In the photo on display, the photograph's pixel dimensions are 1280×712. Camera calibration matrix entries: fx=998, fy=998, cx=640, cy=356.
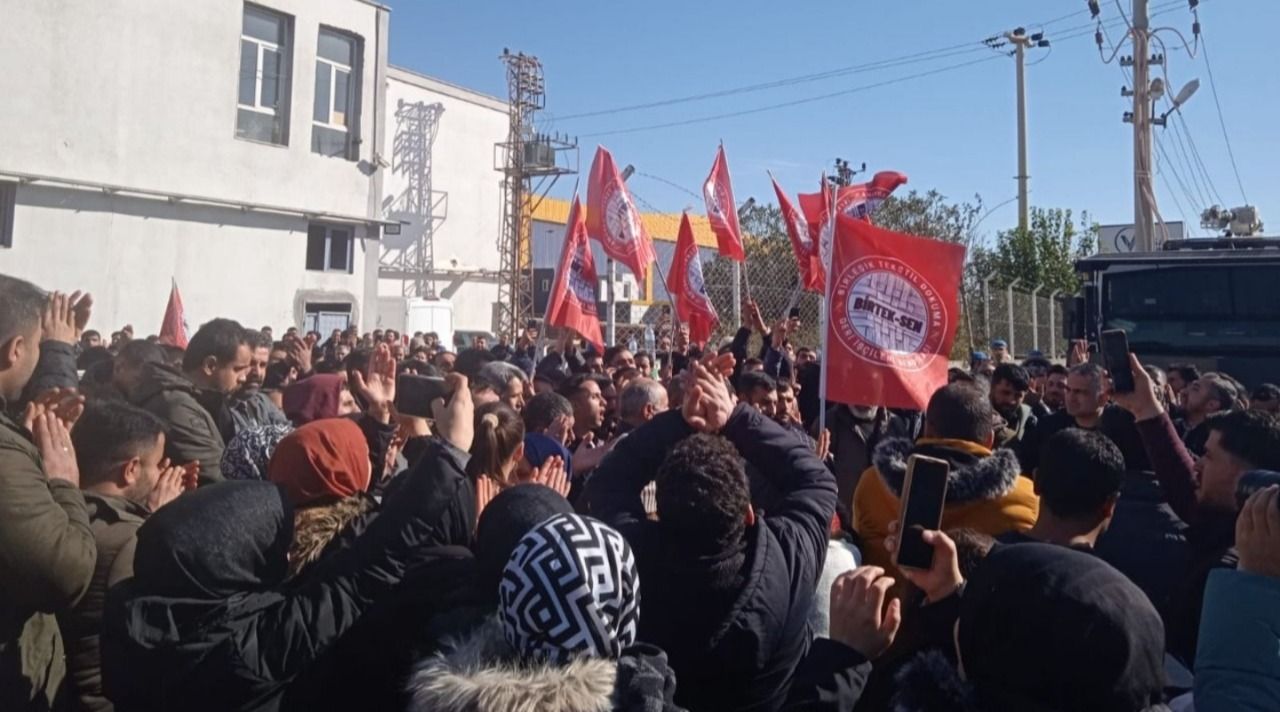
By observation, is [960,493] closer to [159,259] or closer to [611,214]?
[611,214]

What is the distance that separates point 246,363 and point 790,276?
17357 millimetres

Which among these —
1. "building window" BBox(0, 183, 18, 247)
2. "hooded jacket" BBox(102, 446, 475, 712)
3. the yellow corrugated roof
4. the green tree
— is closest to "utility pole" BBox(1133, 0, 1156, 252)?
the green tree

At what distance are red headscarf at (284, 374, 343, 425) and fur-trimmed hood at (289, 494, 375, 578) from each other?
2135 mm

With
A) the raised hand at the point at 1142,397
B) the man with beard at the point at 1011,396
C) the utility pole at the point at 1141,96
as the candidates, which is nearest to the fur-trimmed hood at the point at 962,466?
the raised hand at the point at 1142,397

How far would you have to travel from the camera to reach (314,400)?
502cm

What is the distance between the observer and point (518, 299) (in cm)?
3638

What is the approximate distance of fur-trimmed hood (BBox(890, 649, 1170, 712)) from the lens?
1.95m

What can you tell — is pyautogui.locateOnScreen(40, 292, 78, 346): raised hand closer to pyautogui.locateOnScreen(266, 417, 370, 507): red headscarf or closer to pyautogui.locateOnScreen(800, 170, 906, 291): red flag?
pyautogui.locateOnScreen(266, 417, 370, 507): red headscarf

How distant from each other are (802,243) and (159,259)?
13739 millimetres

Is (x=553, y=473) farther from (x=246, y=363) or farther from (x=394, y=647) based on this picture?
(x=246, y=363)

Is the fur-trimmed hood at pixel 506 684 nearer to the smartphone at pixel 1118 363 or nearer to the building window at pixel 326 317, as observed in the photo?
the smartphone at pixel 1118 363

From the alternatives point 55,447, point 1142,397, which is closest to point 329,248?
point 55,447

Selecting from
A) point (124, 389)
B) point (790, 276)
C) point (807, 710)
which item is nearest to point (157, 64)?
point (790, 276)

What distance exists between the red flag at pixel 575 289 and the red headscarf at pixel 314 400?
13.6 ft
